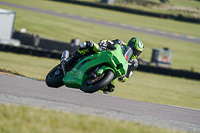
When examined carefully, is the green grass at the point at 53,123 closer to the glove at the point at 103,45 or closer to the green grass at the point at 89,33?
the glove at the point at 103,45

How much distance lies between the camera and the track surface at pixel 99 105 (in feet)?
21.9

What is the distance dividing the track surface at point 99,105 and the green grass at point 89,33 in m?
22.8

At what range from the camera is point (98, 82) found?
7832 mm

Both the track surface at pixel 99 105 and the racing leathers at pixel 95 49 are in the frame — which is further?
the racing leathers at pixel 95 49

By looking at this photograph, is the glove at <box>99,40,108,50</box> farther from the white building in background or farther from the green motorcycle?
the white building in background

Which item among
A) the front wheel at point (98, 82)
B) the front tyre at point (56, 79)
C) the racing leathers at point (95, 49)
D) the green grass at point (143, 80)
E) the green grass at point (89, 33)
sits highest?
the racing leathers at point (95, 49)

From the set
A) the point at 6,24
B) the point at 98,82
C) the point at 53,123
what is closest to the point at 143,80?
the point at 98,82

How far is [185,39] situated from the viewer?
136ft

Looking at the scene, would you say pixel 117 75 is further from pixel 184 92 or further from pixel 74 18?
pixel 74 18

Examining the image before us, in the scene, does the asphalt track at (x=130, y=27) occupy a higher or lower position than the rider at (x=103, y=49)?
lower

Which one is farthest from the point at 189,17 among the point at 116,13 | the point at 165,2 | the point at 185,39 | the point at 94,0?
the point at 94,0

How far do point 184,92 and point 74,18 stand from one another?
28.2 meters

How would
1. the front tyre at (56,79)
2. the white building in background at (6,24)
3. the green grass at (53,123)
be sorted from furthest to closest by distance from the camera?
the white building in background at (6,24)
the front tyre at (56,79)
the green grass at (53,123)

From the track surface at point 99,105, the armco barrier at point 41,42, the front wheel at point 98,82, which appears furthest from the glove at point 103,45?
the armco barrier at point 41,42
